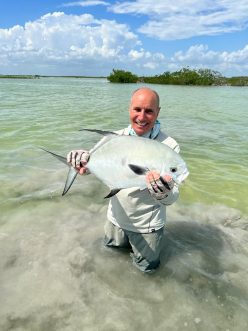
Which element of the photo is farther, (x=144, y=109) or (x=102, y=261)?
(x=102, y=261)

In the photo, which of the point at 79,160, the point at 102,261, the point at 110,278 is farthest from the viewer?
the point at 102,261

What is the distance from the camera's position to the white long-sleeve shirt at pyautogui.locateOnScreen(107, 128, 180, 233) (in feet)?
13.8

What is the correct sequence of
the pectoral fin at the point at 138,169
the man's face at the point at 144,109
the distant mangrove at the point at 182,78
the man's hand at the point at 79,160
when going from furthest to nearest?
the distant mangrove at the point at 182,78, the man's face at the point at 144,109, the man's hand at the point at 79,160, the pectoral fin at the point at 138,169

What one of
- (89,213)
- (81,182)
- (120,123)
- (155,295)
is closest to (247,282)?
(155,295)

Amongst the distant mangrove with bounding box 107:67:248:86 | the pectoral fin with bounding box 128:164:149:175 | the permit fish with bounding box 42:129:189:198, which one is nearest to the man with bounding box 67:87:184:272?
the permit fish with bounding box 42:129:189:198

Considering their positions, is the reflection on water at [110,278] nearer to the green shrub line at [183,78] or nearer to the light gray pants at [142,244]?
the light gray pants at [142,244]

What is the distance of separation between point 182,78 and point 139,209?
8297cm

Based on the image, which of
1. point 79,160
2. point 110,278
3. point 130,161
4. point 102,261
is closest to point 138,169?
point 130,161

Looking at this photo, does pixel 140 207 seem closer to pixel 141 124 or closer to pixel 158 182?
pixel 141 124

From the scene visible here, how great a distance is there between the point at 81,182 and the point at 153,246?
3.50m

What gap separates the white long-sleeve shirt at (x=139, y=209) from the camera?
13.8 feet

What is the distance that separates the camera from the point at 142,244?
14.5 ft

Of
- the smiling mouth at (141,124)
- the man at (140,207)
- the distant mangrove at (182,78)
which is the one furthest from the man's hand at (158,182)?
the distant mangrove at (182,78)

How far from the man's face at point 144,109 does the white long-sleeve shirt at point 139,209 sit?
9.6 inches
